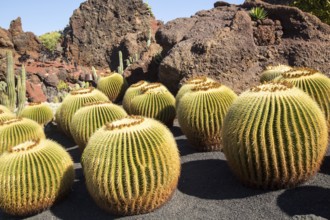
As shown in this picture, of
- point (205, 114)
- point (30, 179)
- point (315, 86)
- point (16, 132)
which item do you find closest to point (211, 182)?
point (205, 114)

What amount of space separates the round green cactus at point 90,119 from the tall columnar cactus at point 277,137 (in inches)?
98.3

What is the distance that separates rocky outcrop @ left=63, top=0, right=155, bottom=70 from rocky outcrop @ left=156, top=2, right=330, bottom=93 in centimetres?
1230

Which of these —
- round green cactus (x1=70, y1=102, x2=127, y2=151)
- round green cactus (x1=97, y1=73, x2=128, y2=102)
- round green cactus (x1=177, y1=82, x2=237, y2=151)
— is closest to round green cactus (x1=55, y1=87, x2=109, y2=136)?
round green cactus (x1=70, y1=102, x2=127, y2=151)

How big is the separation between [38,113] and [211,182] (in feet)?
17.2

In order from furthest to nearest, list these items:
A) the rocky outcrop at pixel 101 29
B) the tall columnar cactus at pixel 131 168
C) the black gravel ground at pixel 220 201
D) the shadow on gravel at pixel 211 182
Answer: the rocky outcrop at pixel 101 29 → the shadow on gravel at pixel 211 182 → the tall columnar cactus at pixel 131 168 → the black gravel ground at pixel 220 201

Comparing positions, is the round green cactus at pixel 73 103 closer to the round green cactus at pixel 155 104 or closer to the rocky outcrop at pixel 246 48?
the round green cactus at pixel 155 104

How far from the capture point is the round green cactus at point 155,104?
725 cm

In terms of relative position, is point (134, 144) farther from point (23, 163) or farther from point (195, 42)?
point (195, 42)

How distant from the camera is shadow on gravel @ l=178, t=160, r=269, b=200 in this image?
177 inches

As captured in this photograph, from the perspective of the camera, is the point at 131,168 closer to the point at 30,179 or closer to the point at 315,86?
the point at 30,179

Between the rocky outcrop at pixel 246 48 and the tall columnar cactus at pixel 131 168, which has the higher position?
the rocky outcrop at pixel 246 48

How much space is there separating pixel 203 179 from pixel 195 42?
15.4 ft

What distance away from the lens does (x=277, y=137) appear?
4.07 metres

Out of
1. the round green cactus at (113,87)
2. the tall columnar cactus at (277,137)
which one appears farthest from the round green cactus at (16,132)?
the round green cactus at (113,87)
